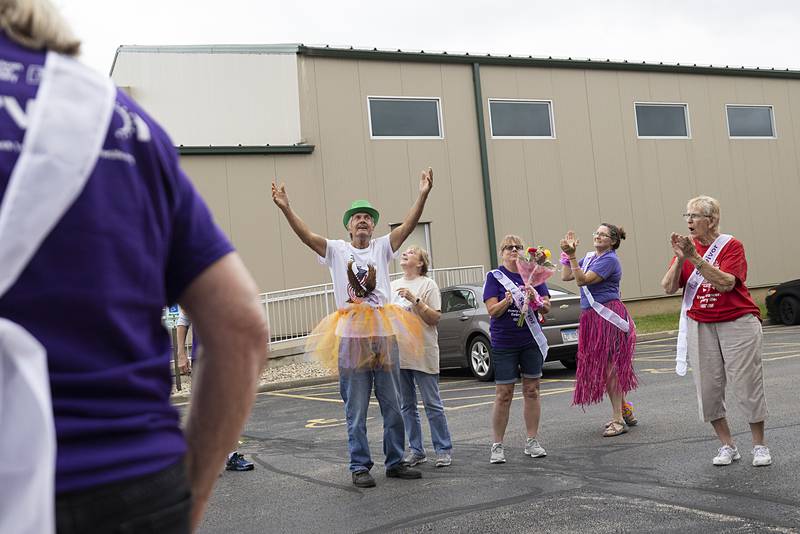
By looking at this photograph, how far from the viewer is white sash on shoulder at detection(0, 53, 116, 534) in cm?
122

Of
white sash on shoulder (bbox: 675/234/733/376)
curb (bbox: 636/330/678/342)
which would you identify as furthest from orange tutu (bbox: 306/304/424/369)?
curb (bbox: 636/330/678/342)

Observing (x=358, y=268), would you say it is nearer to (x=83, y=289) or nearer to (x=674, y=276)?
(x=674, y=276)

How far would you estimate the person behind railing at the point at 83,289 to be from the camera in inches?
49.2

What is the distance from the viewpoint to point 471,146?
21.3m

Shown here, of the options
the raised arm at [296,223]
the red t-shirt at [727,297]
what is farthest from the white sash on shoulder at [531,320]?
the raised arm at [296,223]

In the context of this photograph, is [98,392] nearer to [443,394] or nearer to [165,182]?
[165,182]

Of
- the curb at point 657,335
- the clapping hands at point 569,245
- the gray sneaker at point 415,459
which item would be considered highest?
the clapping hands at point 569,245

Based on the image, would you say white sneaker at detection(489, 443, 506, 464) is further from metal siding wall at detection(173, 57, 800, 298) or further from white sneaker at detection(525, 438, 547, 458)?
metal siding wall at detection(173, 57, 800, 298)

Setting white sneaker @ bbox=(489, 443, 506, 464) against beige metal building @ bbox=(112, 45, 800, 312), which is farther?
beige metal building @ bbox=(112, 45, 800, 312)

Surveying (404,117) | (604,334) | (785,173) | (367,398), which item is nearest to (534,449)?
(367,398)

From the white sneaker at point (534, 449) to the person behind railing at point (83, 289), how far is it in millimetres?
5698

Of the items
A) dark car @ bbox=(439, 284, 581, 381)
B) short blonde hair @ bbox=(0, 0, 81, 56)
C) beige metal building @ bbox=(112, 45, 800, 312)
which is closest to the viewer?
short blonde hair @ bbox=(0, 0, 81, 56)

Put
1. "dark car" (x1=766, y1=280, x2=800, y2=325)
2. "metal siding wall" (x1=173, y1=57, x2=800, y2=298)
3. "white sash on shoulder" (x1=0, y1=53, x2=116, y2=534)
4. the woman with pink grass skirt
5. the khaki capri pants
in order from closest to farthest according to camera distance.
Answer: "white sash on shoulder" (x1=0, y1=53, x2=116, y2=534), the khaki capri pants, the woman with pink grass skirt, "dark car" (x1=766, y1=280, x2=800, y2=325), "metal siding wall" (x1=173, y1=57, x2=800, y2=298)

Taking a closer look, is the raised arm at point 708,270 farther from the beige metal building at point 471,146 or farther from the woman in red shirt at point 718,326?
the beige metal building at point 471,146
